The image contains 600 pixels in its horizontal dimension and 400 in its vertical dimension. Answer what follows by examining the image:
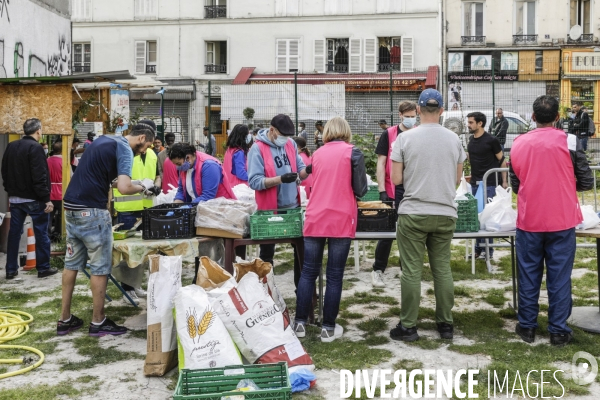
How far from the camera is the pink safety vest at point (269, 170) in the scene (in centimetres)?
639

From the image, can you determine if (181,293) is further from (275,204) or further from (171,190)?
(171,190)

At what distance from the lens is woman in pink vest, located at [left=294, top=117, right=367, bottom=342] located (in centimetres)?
567

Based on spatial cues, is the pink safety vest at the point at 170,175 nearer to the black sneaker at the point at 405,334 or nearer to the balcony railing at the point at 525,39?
the black sneaker at the point at 405,334

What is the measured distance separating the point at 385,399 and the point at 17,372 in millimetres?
2729

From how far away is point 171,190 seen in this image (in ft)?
25.9

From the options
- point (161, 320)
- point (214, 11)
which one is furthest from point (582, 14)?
point (161, 320)

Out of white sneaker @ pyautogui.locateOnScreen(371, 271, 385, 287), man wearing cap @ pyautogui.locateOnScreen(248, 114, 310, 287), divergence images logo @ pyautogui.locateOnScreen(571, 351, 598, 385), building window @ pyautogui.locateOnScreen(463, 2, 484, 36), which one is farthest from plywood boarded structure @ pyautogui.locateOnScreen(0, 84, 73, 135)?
building window @ pyautogui.locateOnScreen(463, 2, 484, 36)

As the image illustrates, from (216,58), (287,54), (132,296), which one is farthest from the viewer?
(216,58)

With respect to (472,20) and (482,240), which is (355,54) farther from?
(482,240)

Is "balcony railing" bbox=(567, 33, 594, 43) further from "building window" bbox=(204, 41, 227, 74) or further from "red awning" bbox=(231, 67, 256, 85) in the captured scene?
"building window" bbox=(204, 41, 227, 74)

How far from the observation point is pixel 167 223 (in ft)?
19.4

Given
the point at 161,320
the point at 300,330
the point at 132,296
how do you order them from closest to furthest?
the point at 161,320, the point at 300,330, the point at 132,296

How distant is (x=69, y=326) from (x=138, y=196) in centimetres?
213

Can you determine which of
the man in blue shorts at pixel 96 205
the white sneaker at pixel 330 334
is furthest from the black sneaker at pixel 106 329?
the white sneaker at pixel 330 334
